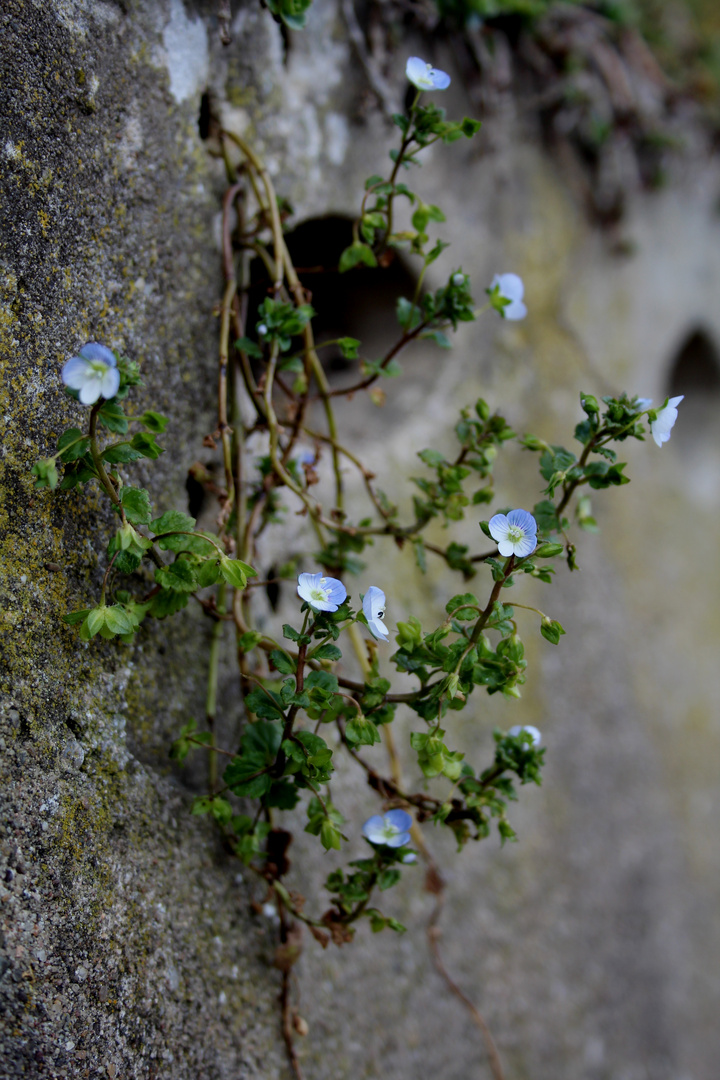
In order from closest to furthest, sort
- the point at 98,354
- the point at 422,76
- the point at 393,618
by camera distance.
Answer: the point at 98,354
the point at 422,76
the point at 393,618

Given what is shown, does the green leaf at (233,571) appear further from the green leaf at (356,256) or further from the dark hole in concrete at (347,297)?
the dark hole in concrete at (347,297)

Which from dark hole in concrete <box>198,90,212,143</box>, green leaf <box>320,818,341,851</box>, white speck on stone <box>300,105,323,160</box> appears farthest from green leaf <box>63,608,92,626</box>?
white speck on stone <box>300,105,323,160</box>

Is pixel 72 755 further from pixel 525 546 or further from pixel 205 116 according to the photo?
pixel 205 116

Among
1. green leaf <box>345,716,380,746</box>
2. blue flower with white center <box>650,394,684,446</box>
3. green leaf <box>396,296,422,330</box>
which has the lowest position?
green leaf <box>345,716,380,746</box>

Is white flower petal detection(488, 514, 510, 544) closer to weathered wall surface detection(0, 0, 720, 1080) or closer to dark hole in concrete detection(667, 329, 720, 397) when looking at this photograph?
weathered wall surface detection(0, 0, 720, 1080)

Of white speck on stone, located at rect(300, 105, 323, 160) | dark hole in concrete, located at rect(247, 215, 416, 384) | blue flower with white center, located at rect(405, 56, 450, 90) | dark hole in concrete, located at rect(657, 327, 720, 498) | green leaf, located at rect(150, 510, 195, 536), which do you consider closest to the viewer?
green leaf, located at rect(150, 510, 195, 536)

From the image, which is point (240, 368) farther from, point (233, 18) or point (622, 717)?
point (622, 717)

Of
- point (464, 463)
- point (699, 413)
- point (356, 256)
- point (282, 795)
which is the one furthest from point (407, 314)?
point (699, 413)

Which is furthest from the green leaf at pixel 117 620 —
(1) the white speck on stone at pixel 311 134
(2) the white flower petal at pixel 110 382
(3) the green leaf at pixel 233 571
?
(1) the white speck on stone at pixel 311 134
